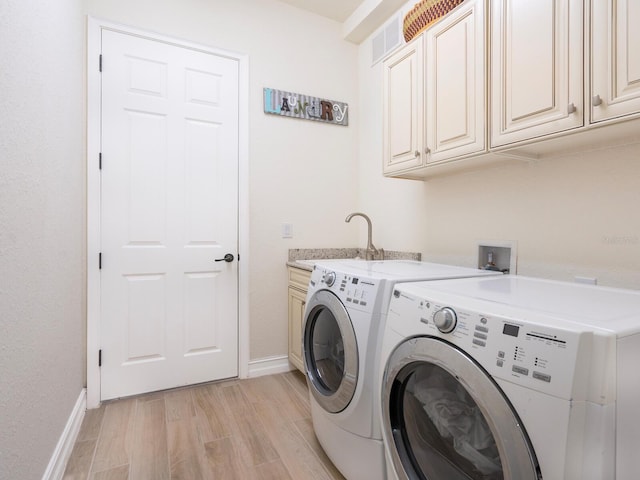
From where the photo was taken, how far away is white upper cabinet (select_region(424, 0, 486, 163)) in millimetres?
1491

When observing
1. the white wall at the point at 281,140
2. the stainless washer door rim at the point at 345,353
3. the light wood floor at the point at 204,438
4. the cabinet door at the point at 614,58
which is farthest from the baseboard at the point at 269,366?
the cabinet door at the point at 614,58

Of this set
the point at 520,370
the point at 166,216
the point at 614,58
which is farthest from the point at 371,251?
the point at 520,370

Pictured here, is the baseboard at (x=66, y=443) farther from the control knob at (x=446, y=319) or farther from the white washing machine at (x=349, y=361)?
the control knob at (x=446, y=319)

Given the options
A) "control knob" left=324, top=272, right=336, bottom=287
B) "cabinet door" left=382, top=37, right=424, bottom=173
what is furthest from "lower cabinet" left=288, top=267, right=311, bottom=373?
"cabinet door" left=382, top=37, right=424, bottom=173

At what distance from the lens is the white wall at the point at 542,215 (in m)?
1.33

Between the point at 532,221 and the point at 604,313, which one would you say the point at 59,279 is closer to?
the point at 604,313

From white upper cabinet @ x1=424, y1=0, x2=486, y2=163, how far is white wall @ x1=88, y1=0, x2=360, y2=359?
1.17 meters

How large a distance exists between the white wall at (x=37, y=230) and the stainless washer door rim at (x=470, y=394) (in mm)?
1127

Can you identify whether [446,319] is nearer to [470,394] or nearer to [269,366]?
[470,394]

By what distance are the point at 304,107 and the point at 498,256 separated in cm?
180

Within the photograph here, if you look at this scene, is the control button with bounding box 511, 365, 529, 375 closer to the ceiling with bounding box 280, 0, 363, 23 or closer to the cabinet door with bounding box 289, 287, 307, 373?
the cabinet door with bounding box 289, 287, 307, 373

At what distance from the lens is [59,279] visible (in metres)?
1.56

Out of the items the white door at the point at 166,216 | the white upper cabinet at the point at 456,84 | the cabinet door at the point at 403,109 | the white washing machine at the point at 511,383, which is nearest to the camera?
the white washing machine at the point at 511,383

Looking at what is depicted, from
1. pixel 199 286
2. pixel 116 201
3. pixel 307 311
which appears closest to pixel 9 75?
pixel 116 201
